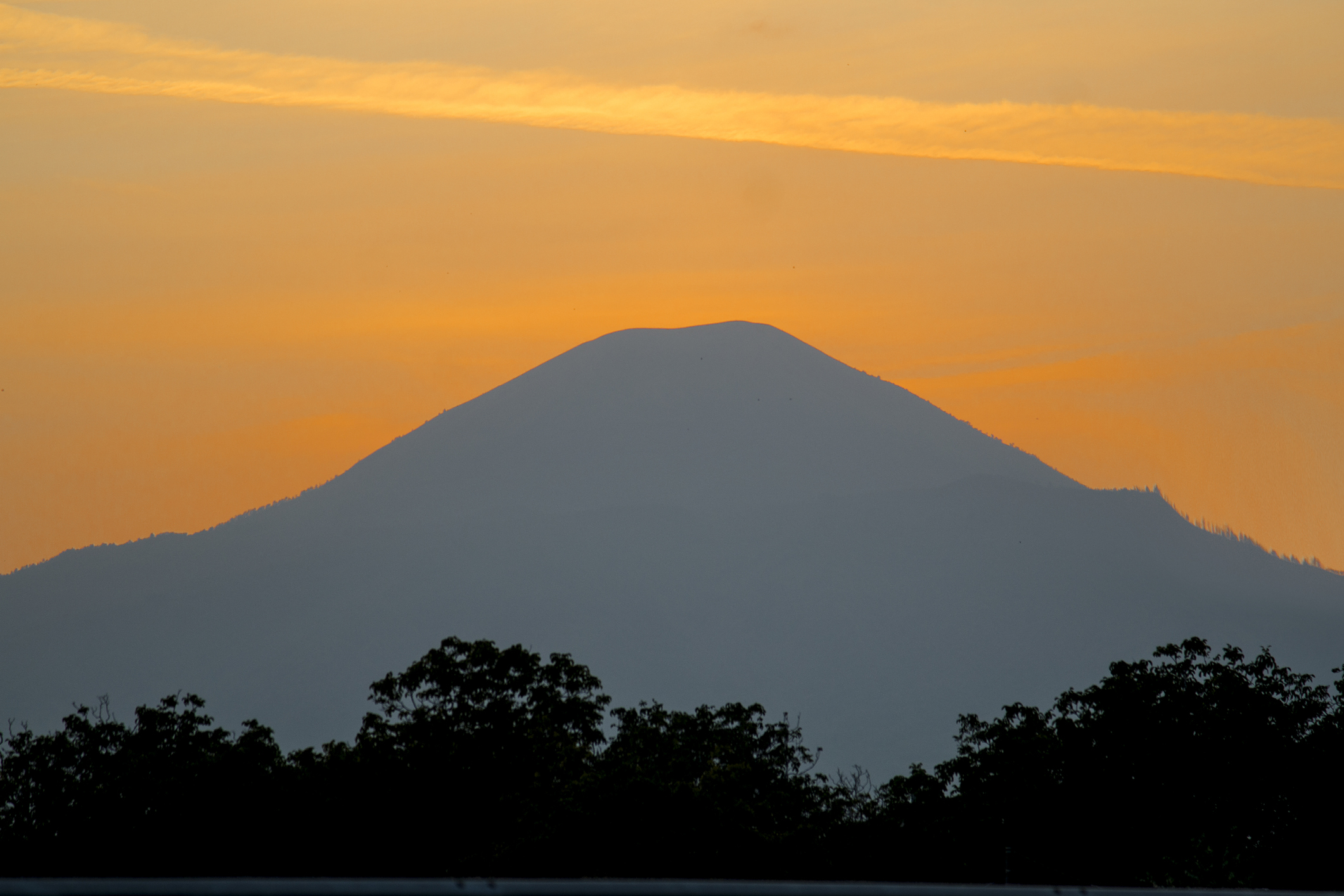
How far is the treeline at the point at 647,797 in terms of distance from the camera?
3136 centimetres

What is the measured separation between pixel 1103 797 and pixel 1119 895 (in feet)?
96.8

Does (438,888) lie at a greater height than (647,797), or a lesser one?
lesser

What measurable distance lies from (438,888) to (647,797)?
21720 mm

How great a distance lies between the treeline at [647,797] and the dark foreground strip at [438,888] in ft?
67.5

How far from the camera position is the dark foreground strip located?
9484mm

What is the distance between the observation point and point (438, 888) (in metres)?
9.82

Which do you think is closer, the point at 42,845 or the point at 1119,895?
the point at 1119,895

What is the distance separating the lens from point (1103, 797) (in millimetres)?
37844

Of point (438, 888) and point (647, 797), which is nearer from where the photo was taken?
point (438, 888)

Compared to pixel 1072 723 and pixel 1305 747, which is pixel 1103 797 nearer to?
pixel 1072 723

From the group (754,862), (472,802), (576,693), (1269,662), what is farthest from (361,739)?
(1269,662)

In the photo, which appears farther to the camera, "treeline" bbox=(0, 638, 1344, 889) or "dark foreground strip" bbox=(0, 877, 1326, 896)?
"treeline" bbox=(0, 638, 1344, 889)

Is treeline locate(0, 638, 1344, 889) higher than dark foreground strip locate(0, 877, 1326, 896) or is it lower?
higher

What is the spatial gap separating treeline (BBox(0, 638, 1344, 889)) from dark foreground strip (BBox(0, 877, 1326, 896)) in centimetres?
2056
